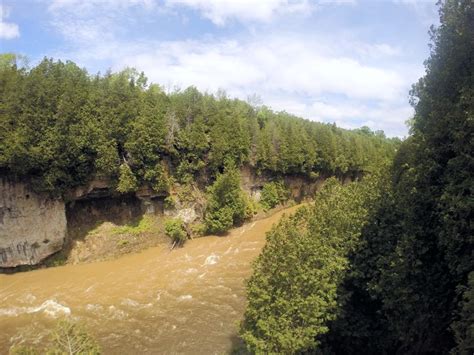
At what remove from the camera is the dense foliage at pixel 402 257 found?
13155mm

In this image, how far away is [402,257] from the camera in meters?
14.5

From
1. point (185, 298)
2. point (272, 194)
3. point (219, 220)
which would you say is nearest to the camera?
point (185, 298)

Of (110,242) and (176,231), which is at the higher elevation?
(176,231)

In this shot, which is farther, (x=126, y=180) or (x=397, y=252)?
(x=126, y=180)

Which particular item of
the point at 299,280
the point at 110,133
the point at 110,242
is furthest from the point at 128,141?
the point at 299,280

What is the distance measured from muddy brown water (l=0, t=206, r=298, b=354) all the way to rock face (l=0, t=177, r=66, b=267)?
4.90ft

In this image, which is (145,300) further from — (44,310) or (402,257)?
(402,257)

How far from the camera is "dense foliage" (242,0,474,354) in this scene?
13.2 metres

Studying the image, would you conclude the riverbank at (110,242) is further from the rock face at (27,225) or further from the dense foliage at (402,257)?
the dense foliage at (402,257)

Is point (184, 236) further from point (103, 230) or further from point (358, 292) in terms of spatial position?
point (358, 292)

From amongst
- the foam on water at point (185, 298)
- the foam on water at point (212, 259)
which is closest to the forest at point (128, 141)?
the foam on water at point (212, 259)

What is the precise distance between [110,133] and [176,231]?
10123mm

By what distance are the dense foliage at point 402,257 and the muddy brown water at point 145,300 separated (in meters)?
4.01

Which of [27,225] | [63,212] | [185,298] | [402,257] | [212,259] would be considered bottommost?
[185,298]
